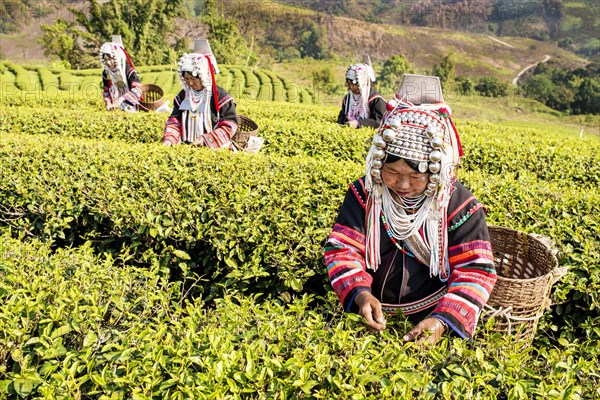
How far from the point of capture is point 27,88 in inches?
→ 766

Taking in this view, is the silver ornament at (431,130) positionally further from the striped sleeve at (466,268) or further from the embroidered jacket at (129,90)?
the embroidered jacket at (129,90)

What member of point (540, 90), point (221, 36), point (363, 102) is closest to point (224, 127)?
point (363, 102)

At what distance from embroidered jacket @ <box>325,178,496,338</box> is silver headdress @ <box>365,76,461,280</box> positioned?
0.05 meters

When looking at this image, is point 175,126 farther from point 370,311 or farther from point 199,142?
point 370,311

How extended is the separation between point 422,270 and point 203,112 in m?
3.70

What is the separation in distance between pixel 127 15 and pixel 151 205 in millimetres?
33262

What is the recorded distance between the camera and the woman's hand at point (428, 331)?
6.31 ft

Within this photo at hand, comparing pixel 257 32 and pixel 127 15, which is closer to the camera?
pixel 127 15

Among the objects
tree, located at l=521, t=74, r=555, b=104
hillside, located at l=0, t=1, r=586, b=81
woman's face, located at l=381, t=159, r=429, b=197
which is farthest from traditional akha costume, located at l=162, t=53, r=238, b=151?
hillside, located at l=0, t=1, r=586, b=81

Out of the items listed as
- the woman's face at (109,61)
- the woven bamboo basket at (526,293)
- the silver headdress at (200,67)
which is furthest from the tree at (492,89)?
the woven bamboo basket at (526,293)

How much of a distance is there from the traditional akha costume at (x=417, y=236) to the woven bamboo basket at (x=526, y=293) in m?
0.15

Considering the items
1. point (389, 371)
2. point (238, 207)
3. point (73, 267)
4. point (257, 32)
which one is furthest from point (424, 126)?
point (257, 32)

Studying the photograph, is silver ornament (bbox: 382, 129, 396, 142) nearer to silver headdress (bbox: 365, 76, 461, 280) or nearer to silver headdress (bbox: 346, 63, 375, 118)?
silver headdress (bbox: 365, 76, 461, 280)

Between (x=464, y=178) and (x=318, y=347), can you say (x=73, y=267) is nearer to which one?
(x=318, y=347)
